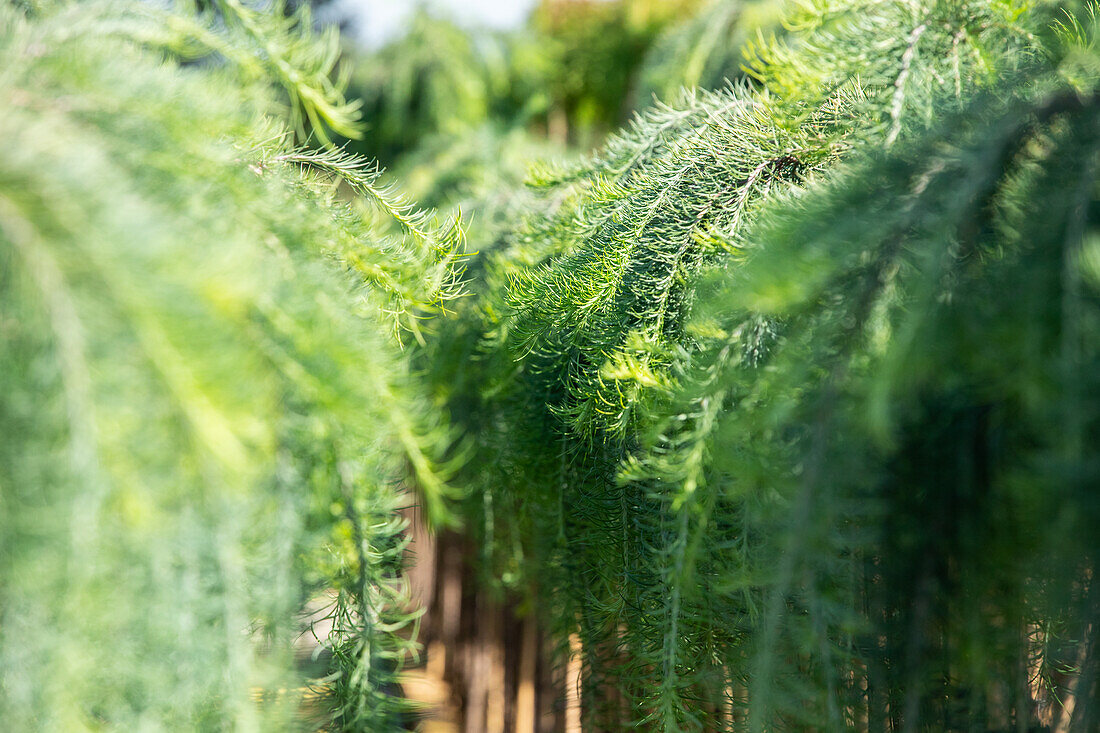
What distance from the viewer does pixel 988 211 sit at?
0.61 meters

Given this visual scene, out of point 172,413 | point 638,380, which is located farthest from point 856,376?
point 172,413

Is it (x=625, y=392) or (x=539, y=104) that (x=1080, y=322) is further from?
(x=539, y=104)

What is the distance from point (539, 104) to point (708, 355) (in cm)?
177

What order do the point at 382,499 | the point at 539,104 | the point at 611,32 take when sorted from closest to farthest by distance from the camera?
the point at 382,499 < the point at 539,104 < the point at 611,32

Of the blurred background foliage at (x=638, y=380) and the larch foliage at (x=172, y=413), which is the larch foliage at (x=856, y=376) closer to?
the blurred background foliage at (x=638, y=380)

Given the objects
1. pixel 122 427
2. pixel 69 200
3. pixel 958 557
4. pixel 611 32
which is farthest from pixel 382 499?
pixel 611 32

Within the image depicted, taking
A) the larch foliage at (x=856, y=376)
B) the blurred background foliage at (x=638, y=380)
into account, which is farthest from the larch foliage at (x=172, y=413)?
the larch foliage at (x=856, y=376)

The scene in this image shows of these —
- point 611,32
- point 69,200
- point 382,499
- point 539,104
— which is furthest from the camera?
point 611,32

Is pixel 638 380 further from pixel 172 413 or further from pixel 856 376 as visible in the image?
pixel 172 413

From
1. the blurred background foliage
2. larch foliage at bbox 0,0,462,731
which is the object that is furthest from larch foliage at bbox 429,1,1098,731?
larch foliage at bbox 0,0,462,731

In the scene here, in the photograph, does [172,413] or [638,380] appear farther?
[638,380]

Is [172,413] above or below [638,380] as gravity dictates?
below

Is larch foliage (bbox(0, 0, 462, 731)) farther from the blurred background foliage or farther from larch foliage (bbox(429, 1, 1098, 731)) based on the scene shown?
larch foliage (bbox(429, 1, 1098, 731))

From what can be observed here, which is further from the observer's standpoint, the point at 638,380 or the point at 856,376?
the point at 638,380
